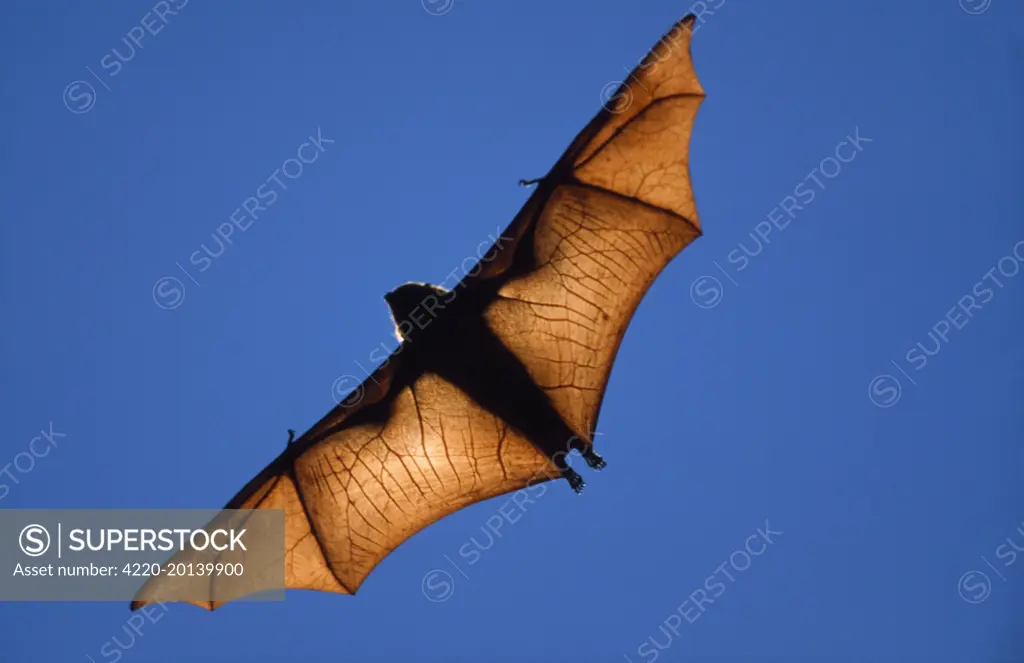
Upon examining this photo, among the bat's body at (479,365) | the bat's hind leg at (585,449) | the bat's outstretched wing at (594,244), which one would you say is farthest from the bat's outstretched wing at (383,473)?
the bat's outstretched wing at (594,244)

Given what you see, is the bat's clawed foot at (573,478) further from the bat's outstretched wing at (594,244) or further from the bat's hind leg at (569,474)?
the bat's outstretched wing at (594,244)

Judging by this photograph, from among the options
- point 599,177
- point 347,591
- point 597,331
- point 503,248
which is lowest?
point 347,591

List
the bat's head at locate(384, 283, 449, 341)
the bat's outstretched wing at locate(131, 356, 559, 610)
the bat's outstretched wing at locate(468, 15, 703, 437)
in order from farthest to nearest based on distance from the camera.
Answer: the bat's outstretched wing at locate(131, 356, 559, 610), the bat's head at locate(384, 283, 449, 341), the bat's outstretched wing at locate(468, 15, 703, 437)

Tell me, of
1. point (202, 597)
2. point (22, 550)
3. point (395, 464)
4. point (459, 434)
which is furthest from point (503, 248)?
point (22, 550)

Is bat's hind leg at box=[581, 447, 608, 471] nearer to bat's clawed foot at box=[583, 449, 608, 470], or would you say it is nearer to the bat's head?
bat's clawed foot at box=[583, 449, 608, 470]


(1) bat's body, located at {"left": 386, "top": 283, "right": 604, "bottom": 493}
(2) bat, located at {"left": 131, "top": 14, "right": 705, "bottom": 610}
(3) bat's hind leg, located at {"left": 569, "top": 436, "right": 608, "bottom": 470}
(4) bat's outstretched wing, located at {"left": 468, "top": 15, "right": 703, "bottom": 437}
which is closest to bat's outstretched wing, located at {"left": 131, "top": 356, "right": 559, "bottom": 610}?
(2) bat, located at {"left": 131, "top": 14, "right": 705, "bottom": 610}

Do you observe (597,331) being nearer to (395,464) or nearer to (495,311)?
(495,311)
